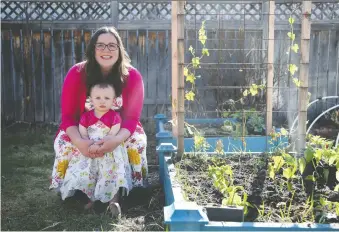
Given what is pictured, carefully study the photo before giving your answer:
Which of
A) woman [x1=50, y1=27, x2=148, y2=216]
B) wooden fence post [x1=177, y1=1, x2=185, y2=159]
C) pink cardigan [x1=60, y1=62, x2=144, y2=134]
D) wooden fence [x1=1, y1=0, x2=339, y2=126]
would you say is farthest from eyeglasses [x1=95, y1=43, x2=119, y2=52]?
wooden fence [x1=1, y1=0, x2=339, y2=126]

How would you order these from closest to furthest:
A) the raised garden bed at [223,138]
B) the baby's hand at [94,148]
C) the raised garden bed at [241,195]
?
the raised garden bed at [241,195]
the baby's hand at [94,148]
the raised garden bed at [223,138]

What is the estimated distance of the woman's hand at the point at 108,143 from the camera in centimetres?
296

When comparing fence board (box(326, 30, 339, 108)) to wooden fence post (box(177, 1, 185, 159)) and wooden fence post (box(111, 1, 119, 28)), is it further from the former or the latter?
wooden fence post (box(177, 1, 185, 159))

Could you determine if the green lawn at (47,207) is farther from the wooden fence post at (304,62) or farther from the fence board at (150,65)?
the fence board at (150,65)

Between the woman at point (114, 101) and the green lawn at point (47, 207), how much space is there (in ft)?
0.53

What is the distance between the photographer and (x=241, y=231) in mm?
1973

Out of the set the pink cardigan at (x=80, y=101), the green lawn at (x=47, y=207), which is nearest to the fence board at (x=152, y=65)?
the green lawn at (x=47, y=207)

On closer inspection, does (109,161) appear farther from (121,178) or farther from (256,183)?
(256,183)

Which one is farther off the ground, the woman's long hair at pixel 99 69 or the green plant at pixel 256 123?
the woman's long hair at pixel 99 69

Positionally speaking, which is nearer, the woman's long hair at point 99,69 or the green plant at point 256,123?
the woman's long hair at point 99,69

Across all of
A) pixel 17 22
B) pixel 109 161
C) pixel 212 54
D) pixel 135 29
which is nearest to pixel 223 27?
pixel 212 54

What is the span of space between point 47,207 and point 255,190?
1481mm

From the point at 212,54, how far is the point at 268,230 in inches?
183

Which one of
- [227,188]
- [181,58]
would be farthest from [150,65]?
[227,188]
